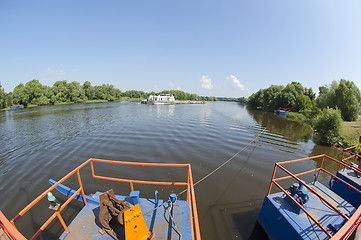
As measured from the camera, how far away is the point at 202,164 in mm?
9758

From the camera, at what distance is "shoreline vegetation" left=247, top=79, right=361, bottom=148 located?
580 inches

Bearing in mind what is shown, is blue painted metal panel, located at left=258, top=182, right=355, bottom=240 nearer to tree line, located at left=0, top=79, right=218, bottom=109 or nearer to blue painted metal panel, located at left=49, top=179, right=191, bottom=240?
blue painted metal panel, located at left=49, top=179, right=191, bottom=240

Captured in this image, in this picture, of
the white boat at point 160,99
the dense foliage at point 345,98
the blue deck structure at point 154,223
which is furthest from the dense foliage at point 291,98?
the blue deck structure at point 154,223

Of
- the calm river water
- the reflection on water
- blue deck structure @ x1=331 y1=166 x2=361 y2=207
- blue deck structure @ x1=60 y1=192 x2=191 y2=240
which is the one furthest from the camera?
the reflection on water

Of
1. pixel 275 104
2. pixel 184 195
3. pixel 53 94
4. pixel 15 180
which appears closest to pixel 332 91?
pixel 275 104

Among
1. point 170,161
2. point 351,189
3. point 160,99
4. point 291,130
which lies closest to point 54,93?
point 160,99

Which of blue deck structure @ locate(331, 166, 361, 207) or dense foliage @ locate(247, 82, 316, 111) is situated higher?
dense foliage @ locate(247, 82, 316, 111)

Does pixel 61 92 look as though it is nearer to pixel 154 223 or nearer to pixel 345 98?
pixel 154 223

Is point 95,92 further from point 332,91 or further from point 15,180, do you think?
point 332,91

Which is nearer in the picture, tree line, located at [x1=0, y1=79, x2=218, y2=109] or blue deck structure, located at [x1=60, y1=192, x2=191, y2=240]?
blue deck structure, located at [x1=60, y1=192, x2=191, y2=240]

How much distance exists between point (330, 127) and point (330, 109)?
205cm

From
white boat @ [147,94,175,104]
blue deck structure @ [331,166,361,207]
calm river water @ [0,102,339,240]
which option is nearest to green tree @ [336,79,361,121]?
calm river water @ [0,102,339,240]

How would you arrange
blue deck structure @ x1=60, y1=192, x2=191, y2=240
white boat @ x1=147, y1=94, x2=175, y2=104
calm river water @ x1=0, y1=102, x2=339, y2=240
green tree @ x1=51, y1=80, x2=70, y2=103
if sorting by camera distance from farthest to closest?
white boat @ x1=147, y1=94, x2=175, y2=104
green tree @ x1=51, y1=80, x2=70, y2=103
calm river water @ x1=0, y1=102, x2=339, y2=240
blue deck structure @ x1=60, y1=192, x2=191, y2=240

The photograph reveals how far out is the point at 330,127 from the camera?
14.9 m
